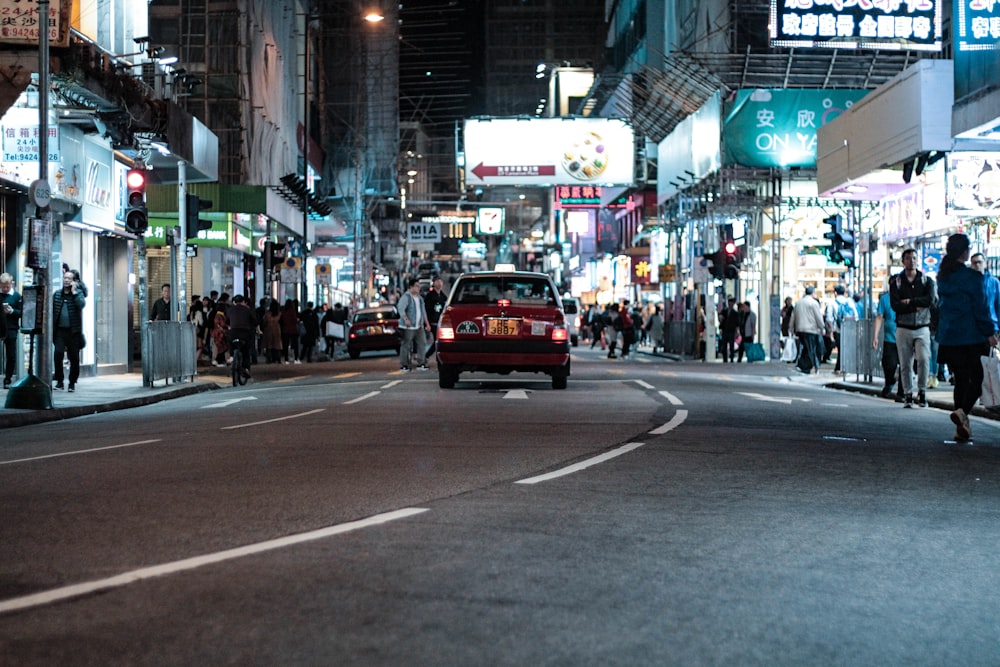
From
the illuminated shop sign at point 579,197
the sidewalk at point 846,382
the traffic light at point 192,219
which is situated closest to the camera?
the sidewalk at point 846,382

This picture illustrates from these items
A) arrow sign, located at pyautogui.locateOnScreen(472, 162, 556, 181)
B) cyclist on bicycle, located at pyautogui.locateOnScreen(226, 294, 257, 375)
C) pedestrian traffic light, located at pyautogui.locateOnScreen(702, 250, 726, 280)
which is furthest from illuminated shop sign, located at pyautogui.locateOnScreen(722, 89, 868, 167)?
cyclist on bicycle, located at pyautogui.locateOnScreen(226, 294, 257, 375)

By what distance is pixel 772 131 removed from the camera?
44.5 metres

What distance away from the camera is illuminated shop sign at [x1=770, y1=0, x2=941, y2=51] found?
37.5m

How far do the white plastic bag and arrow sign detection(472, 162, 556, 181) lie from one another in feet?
146

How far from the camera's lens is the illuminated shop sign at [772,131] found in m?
44.5

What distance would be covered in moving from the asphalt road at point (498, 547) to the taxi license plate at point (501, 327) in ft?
24.8

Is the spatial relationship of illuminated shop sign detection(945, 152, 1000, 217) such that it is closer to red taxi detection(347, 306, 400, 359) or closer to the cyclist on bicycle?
the cyclist on bicycle

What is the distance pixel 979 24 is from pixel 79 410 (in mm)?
15474

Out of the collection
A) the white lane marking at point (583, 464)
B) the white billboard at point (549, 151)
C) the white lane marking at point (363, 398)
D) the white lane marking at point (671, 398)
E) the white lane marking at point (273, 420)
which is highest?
the white billboard at point (549, 151)

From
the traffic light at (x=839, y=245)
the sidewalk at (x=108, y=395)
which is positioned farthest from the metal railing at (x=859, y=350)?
the sidewalk at (x=108, y=395)

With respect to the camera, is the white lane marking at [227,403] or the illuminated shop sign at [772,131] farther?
the illuminated shop sign at [772,131]

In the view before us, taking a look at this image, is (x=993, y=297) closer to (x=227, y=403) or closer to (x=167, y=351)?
(x=227, y=403)

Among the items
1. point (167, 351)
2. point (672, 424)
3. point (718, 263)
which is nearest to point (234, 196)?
point (718, 263)

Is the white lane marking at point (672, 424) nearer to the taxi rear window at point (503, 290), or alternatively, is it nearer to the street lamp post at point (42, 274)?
the taxi rear window at point (503, 290)
